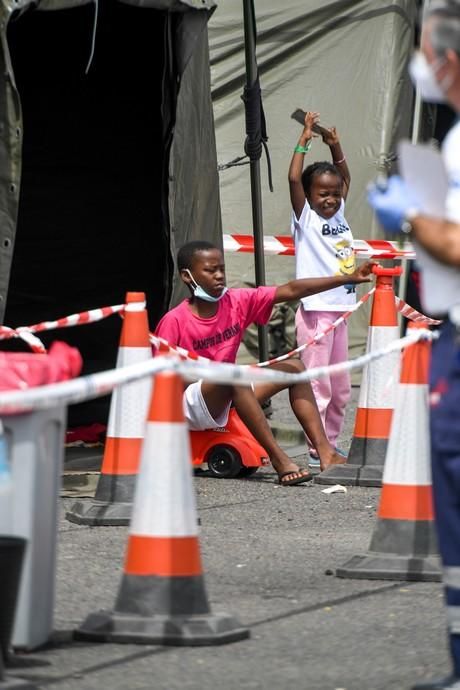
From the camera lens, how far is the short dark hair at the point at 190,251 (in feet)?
28.6

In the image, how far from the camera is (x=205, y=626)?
16.0 ft

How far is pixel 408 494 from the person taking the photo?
600 cm

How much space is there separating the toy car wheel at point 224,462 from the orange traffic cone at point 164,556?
3.88 m

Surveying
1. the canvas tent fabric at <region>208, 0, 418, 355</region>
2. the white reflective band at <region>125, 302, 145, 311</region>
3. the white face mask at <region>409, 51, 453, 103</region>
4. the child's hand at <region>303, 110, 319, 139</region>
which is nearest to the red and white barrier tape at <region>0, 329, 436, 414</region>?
the white face mask at <region>409, 51, 453, 103</region>

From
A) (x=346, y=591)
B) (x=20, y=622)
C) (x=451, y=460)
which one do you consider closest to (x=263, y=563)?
(x=346, y=591)

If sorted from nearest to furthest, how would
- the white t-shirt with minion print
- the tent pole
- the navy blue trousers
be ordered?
the navy blue trousers, the white t-shirt with minion print, the tent pole

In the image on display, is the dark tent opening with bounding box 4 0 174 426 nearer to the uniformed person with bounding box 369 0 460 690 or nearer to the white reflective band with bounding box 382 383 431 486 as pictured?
the white reflective band with bounding box 382 383 431 486

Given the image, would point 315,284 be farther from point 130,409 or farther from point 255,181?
point 255,181

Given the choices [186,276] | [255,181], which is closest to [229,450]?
[186,276]

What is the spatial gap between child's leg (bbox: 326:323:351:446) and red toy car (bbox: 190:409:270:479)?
31.9 inches

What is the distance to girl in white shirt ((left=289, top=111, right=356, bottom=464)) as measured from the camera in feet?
31.3

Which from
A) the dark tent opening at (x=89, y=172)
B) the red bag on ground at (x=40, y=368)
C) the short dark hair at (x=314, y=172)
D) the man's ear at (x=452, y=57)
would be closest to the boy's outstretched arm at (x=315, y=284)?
the short dark hair at (x=314, y=172)

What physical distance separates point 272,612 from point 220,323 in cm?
351

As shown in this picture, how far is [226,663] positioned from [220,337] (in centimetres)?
422
